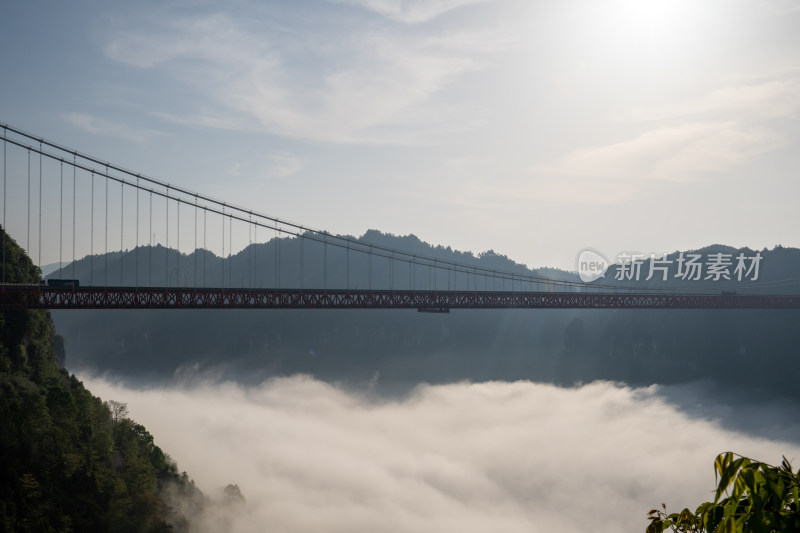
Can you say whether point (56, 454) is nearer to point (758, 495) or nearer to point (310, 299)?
point (310, 299)

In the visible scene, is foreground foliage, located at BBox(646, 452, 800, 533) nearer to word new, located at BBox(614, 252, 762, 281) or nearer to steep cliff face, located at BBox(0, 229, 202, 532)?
steep cliff face, located at BBox(0, 229, 202, 532)

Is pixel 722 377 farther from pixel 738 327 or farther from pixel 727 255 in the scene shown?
pixel 727 255

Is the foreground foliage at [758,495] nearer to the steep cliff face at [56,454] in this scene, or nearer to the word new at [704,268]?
the steep cliff face at [56,454]

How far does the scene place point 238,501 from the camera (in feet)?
308

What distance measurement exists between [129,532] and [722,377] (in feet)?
491

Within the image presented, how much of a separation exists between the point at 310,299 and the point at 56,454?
84.0 ft

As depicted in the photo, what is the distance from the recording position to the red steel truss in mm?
48688

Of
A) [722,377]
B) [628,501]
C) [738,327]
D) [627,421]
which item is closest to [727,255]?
[738,327]

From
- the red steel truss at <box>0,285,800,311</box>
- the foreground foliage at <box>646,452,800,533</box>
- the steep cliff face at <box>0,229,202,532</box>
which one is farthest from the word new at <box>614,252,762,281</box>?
the foreground foliage at <box>646,452,800,533</box>

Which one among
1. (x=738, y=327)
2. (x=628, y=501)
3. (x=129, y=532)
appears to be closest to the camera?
(x=129, y=532)

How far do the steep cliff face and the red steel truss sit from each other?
24.5ft

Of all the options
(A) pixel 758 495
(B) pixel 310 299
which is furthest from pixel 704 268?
(A) pixel 758 495

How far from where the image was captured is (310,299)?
59531mm

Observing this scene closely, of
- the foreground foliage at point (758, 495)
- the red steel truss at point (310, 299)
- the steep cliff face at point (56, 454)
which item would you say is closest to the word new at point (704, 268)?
the red steel truss at point (310, 299)
